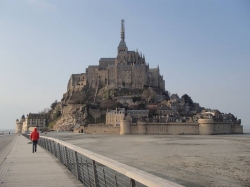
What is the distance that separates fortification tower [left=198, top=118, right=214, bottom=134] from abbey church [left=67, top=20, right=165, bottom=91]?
1283 inches

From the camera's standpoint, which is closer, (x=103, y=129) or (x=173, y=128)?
(x=173, y=128)

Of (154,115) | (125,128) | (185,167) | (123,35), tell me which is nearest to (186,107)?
(154,115)

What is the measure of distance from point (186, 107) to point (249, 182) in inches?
3024

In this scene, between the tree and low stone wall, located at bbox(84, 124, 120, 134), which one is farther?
the tree

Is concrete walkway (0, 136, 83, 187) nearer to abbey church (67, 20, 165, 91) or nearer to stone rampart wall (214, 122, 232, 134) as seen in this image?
stone rampart wall (214, 122, 232, 134)

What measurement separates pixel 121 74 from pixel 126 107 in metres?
16.6

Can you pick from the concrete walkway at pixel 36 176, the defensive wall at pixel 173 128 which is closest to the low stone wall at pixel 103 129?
the defensive wall at pixel 173 128

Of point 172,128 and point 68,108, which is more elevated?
Answer: point 68,108

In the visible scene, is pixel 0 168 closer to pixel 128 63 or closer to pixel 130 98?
pixel 130 98

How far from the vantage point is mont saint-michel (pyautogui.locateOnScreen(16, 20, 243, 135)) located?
218 feet

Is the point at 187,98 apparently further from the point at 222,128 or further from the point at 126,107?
the point at 222,128

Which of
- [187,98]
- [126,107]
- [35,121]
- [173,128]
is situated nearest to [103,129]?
[126,107]

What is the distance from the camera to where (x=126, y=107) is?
82.2 meters

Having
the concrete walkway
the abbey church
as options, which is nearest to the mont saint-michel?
the abbey church
